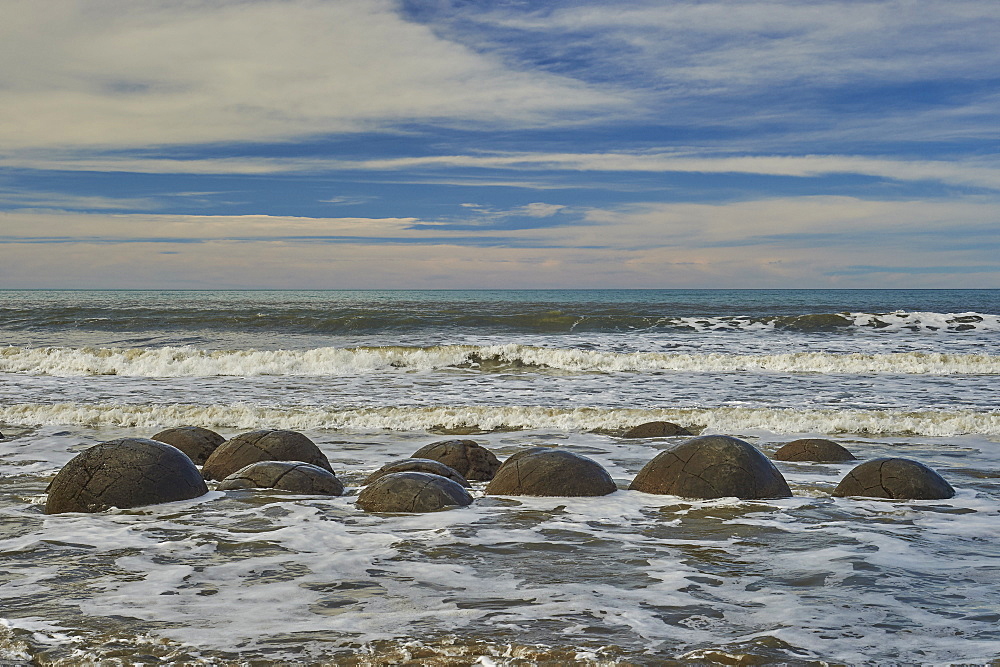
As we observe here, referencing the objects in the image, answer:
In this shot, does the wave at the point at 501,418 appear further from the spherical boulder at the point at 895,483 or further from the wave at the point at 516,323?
the wave at the point at 516,323

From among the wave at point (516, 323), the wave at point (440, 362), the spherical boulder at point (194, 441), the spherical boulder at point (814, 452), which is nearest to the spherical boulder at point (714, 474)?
the spherical boulder at point (814, 452)

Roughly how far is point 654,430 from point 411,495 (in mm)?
5134

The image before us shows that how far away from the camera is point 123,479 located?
265 inches

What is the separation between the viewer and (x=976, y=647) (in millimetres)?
3826

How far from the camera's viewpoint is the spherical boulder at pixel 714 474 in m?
7.03

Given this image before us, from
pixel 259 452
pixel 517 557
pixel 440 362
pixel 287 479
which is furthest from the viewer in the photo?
pixel 440 362

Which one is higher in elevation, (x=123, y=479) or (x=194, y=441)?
(x=123, y=479)

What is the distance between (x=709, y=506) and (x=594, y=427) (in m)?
5.13

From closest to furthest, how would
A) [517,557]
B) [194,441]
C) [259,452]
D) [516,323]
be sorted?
[517,557] → [259,452] → [194,441] → [516,323]

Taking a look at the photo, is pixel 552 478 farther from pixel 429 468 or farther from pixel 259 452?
pixel 259 452

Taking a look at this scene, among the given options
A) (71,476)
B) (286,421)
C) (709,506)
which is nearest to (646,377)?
(286,421)

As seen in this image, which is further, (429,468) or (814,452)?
(814,452)

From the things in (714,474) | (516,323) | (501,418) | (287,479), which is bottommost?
(501,418)

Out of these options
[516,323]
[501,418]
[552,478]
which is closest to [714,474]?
[552,478]
